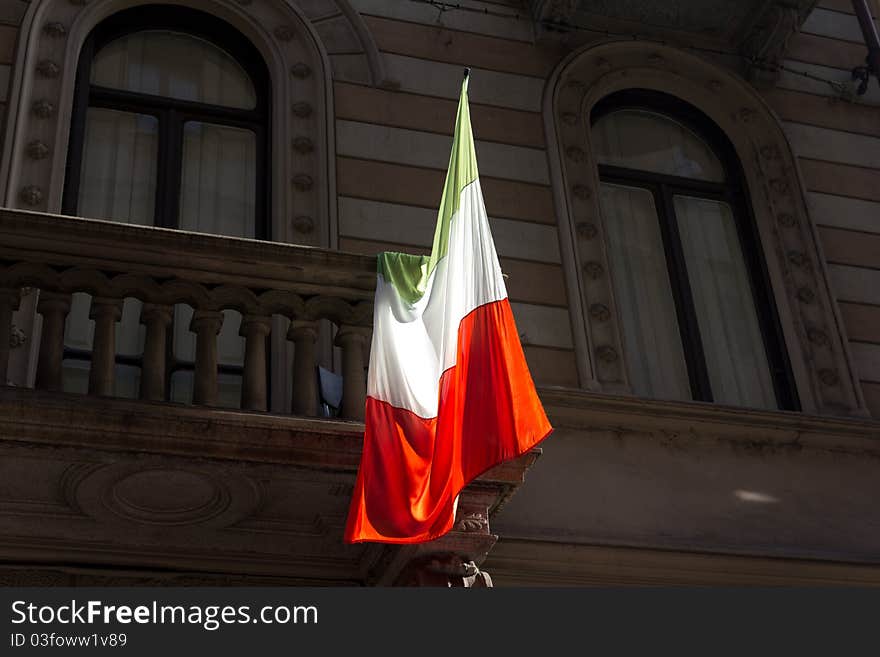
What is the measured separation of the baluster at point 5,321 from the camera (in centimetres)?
719

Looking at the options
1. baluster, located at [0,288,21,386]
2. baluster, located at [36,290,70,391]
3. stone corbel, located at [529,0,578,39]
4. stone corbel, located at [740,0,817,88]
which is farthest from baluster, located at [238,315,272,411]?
stone corbel, located at [740,0,817,88]

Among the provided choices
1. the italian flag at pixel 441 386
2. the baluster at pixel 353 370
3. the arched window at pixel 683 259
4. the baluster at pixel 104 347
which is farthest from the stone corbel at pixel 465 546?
the arched window at pixel 683 259

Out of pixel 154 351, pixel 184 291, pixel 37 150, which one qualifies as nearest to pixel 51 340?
pixel 154 351

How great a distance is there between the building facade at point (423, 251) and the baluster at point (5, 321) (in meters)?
0.01

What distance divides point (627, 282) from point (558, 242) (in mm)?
886

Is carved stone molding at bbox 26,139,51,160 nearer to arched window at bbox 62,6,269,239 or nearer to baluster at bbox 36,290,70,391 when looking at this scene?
arched window at bbox 62,6,269,239

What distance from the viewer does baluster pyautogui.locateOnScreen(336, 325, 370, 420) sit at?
25.4 feet

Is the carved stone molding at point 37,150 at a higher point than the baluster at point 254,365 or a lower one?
higher

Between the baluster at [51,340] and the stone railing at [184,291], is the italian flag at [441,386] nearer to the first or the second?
the stone railing at [184,291]

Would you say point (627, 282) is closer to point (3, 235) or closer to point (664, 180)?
point (664, 180)

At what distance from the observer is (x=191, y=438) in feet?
23.1

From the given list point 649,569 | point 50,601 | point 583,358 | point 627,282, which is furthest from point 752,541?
point 50,601

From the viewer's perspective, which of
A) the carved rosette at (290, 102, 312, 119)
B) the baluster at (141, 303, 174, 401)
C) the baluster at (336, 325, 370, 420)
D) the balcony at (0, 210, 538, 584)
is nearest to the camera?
the balcony at (0, 210, 538, 584)

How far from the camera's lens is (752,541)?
9.63 meters
